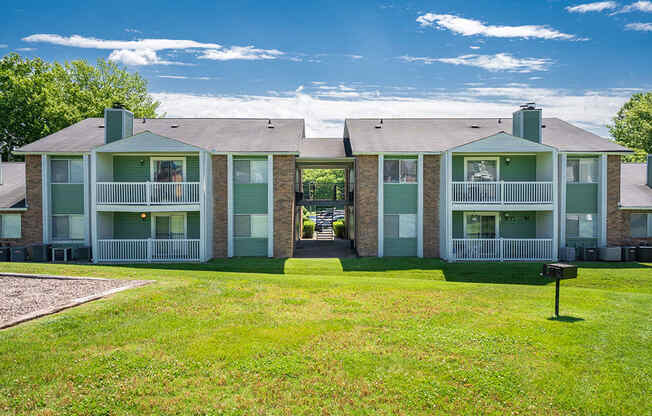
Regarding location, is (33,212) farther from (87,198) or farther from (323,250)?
(323,250)

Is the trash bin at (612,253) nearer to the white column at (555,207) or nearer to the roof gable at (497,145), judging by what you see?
the white column at (555,207)

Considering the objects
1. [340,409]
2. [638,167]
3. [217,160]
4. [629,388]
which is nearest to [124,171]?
[217,160]

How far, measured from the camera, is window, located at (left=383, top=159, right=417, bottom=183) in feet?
68.6

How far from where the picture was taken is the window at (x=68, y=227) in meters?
20.5

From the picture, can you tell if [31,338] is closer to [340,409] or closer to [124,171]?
[340,409]

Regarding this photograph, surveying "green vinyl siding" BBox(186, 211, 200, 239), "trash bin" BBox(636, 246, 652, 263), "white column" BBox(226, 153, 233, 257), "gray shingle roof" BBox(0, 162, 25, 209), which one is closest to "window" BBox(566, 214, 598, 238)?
"trash bin" BBox(636, 246, 652, 263)

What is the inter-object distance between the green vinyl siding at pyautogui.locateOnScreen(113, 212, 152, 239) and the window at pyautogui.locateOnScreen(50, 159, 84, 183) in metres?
2.62

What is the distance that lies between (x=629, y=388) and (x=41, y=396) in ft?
29.1

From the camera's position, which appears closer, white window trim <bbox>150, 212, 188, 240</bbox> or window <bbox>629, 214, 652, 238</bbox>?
white window trim <bbox>150, 212, 188, 240</bbox>

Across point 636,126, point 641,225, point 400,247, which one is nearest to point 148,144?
point 400,247

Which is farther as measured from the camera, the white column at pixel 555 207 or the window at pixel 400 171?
the window at pixel 400 171

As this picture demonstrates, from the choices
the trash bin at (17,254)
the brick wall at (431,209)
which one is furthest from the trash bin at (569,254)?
the trash bin at (17,254)

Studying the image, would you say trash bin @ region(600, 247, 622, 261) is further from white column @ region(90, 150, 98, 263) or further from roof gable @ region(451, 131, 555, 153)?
white column @ region(90, 150, 98, 263)

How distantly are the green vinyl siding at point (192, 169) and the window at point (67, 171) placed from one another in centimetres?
522
